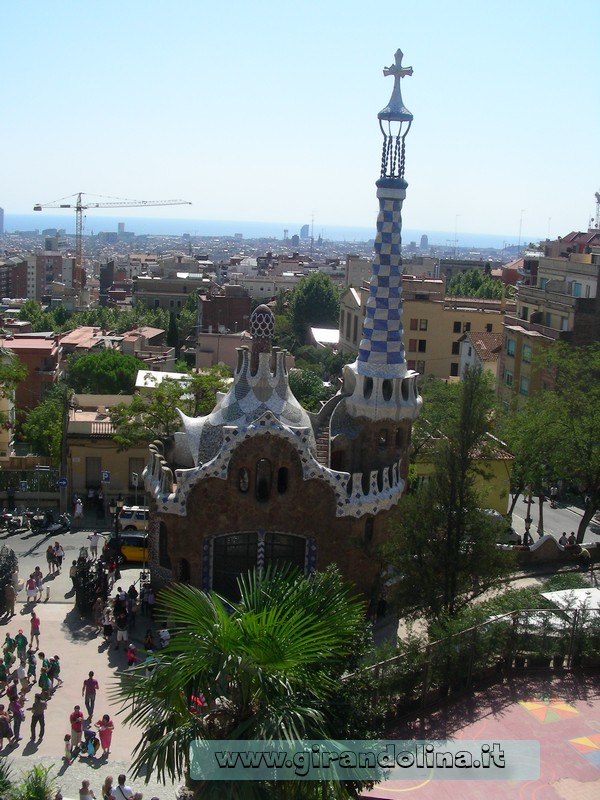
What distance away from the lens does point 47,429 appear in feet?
142

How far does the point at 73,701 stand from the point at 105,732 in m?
2.62

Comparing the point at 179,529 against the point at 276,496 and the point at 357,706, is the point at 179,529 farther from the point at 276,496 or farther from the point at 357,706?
the point at 357,706

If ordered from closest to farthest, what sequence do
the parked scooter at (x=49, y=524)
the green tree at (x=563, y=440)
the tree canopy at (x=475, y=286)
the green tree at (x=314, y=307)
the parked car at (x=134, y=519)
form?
the green tree at (x=563, y=440), the parked car at (x=134, y=519), the parked scooter at (x=49, y=524), the tree canopy at (x=475, y=286), the green tree at (x=314, y=307)

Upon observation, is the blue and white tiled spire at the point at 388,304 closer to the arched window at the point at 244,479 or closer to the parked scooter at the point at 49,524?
the arched window at the point at 244,479

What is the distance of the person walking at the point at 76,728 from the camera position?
19.2 metres

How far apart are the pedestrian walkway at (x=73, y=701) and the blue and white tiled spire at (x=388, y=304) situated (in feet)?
30.2

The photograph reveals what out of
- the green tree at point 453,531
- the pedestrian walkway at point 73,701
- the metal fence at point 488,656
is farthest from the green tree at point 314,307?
the metal fence at point 488,656

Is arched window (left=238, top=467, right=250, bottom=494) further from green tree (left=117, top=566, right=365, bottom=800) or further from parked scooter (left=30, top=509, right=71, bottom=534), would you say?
parked scooter (left=30, top=509, right=71, bottom=534)

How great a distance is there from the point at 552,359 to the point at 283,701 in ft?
99.4

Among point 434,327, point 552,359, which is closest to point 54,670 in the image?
point 552,359

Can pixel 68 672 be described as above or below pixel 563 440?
below

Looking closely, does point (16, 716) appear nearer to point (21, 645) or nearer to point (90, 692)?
point (90, 692)

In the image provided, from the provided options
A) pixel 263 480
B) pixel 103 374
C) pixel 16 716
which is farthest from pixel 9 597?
pixel 103 374

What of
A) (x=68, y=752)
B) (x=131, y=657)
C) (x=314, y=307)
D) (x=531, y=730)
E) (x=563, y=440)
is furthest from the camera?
(x=314, y=307)
